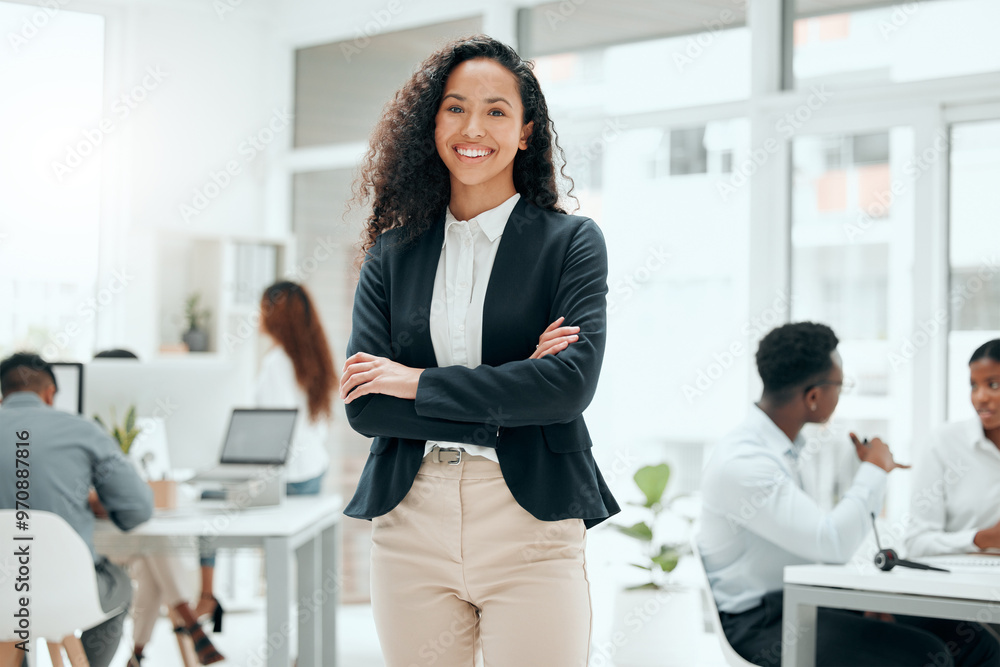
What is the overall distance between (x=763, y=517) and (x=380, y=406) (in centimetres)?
109

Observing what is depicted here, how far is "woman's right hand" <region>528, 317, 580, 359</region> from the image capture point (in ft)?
4.25

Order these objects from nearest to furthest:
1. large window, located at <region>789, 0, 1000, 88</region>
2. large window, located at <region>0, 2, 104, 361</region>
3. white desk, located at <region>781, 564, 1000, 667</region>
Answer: white desk, located at <region>781, 564, 1000, 667</region>
large window, located at <region>789, 0, 1000, 88</region>
large window, located at <region>0, 2, 104, 361</region>

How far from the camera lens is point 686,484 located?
3.66m

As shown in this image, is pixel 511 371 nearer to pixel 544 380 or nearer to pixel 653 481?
pixel 544 380

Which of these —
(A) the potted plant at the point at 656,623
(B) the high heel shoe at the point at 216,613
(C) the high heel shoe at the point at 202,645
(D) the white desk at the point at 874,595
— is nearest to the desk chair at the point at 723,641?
(D) the white desk at the point at 874,595

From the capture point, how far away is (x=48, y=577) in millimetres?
2258

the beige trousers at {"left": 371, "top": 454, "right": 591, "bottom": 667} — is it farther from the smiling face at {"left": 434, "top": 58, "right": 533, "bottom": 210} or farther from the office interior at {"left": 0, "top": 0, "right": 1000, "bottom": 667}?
the office interior at {"left": 0, "top": 0, "right": 1000, "bottom": 667}

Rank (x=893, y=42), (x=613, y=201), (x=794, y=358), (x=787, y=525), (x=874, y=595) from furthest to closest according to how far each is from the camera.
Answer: (x=613, y=201) < (x=893, y=42) < (x=794, y=358) < (x=787, y=525) < (x=874, y=595)

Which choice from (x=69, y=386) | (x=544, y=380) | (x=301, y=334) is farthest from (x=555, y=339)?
(x=301, y=334)

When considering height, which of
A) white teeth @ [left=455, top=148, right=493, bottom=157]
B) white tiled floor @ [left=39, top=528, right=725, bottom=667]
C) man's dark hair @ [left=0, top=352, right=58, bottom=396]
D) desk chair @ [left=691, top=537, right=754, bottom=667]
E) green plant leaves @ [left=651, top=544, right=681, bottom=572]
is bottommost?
white tiled floor @ [left=39, top=528, right=725, bottom=667]

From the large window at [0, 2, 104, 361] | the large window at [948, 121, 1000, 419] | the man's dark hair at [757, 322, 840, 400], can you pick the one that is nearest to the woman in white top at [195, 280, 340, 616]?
the large window at [0, 2, 104, 361]

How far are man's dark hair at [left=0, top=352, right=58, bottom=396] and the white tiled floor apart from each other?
1.37m

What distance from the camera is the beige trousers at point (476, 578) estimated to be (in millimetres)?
1230

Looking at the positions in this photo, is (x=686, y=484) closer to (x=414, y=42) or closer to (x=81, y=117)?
(x=414, y=42)
